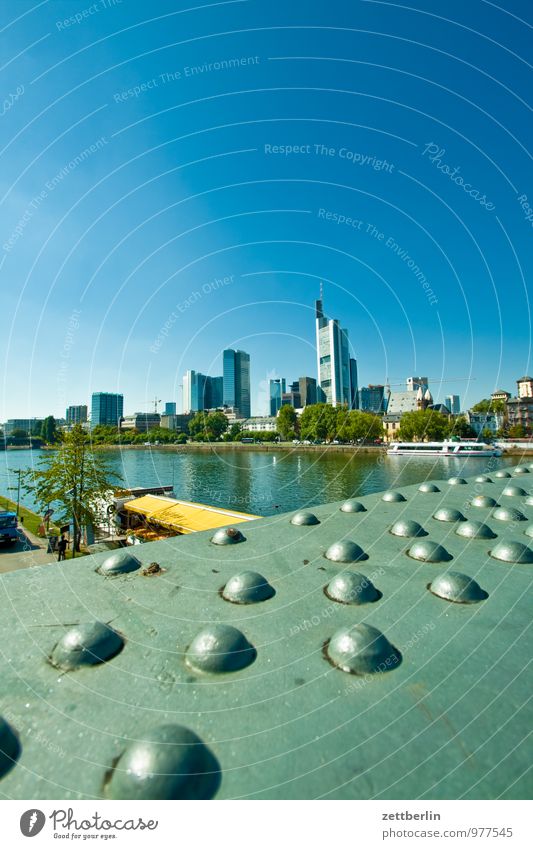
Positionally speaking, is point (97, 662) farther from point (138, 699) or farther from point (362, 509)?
point (362, 509)

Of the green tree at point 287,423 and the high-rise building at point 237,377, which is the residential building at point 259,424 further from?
the green tree at point 287,423

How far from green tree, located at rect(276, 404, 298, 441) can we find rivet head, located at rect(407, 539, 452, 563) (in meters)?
103

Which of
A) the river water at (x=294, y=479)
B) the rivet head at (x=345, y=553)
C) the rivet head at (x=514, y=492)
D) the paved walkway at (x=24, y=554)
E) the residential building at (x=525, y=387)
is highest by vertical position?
the residential building at (x=525, y=387)

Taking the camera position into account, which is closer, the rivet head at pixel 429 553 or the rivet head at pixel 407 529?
the rivet head at pixel 429 553

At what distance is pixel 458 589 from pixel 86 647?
127 inches

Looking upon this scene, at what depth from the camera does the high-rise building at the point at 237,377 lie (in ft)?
398

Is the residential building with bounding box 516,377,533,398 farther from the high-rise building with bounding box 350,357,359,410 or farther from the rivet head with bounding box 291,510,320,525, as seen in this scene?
the rivet head with bounding box 291,510,320,525

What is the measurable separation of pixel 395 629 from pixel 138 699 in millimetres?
1975

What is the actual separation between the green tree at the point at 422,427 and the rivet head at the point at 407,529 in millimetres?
81574

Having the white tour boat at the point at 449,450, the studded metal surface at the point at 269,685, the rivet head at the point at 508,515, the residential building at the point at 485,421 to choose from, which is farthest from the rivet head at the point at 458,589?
the residential building at the point at 485,421

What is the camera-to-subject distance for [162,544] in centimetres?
526

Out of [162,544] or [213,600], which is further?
[162,544]

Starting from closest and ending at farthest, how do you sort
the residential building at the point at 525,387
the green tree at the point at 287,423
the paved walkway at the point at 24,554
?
the paved walkway at the point at 24,554
the green tree at the point at 287,423
the residential building at the point at 525,387
